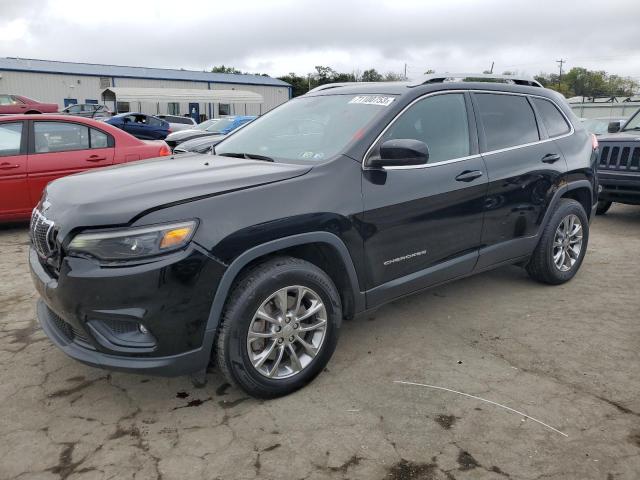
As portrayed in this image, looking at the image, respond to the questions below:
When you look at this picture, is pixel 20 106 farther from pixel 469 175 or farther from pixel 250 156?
pixel 469 175

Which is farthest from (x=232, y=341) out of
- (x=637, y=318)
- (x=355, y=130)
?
(x=637, y=318)

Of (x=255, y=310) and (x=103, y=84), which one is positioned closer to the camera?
(x=255, y=310)

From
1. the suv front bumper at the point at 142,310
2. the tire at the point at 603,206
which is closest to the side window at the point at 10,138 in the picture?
the suv front bumper at the point at 142,310

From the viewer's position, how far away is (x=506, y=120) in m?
4.17

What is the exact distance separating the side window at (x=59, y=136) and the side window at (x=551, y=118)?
5.43 metres

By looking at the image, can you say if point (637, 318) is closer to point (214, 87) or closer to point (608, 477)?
point (608, 477)

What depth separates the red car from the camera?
6324 mm

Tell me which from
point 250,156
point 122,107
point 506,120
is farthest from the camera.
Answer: point 122,107

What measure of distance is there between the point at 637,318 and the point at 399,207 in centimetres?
229

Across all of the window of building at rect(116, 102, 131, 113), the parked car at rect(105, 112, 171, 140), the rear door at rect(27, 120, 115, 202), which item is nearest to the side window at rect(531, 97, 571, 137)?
the rear door at rect(27, 120, 115, 202)

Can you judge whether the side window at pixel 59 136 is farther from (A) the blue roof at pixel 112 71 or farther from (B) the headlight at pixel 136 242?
(A) the blue roof at pixel 112 71

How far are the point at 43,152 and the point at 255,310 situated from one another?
16.8 feet

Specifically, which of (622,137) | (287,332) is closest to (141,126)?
(622,137)

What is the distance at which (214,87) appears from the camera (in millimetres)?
50375
